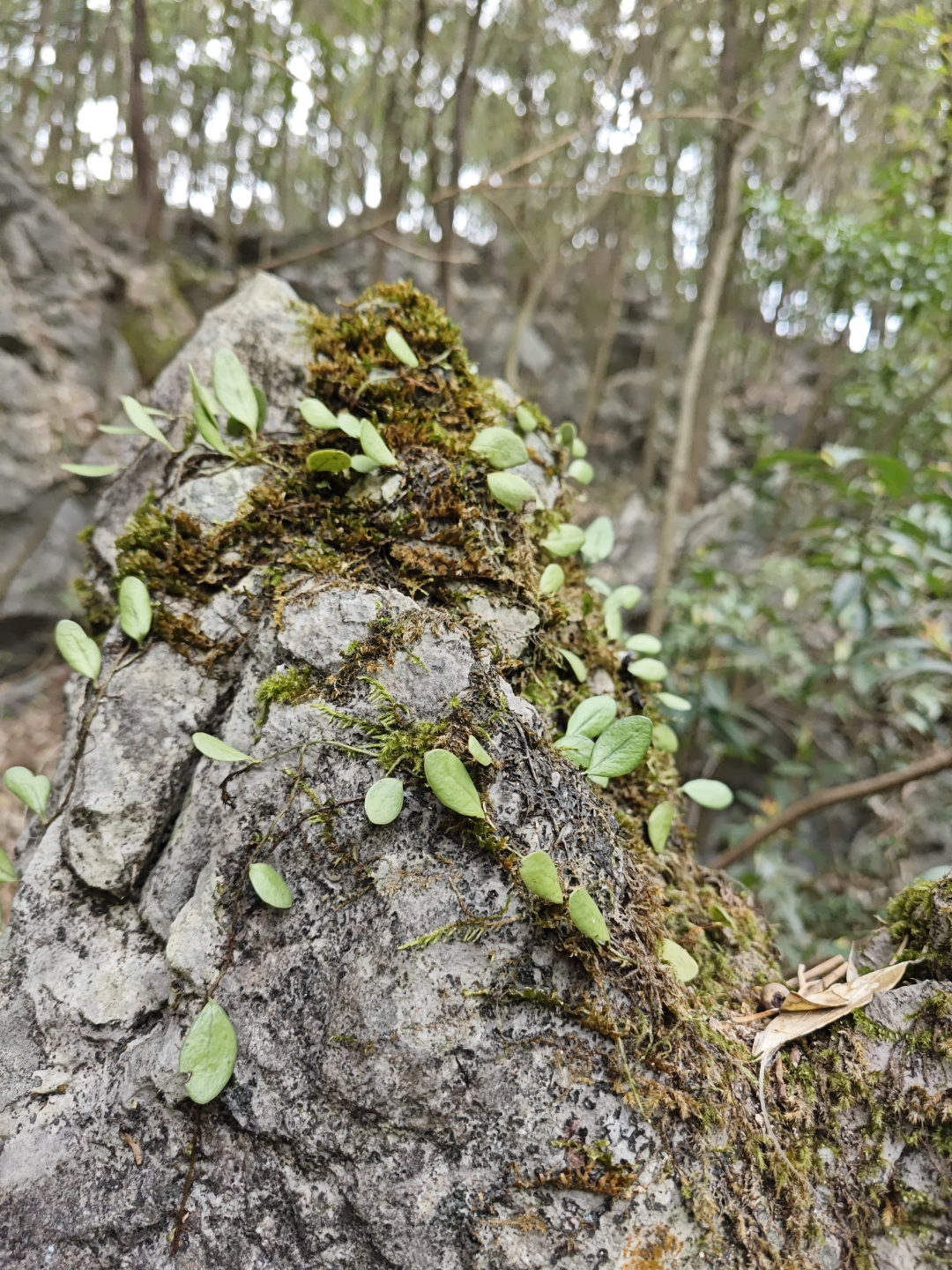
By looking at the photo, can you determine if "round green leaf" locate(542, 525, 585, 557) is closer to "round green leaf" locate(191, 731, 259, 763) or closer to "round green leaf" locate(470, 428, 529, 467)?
"round green leaf" locate(470, 428, 529, 467)

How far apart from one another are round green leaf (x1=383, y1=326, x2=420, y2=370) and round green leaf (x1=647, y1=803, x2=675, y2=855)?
1026 mm

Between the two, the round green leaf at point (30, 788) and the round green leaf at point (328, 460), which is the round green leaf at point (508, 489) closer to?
the round green leaf at point (328, 460)

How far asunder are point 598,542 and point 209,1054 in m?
1.27

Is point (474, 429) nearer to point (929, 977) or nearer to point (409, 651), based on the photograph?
point (409, 651)

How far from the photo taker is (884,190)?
416 centimetres

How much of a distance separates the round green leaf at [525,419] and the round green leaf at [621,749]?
0.80 meters

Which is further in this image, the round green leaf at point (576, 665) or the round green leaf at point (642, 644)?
the round green leaf at point (642, 644)

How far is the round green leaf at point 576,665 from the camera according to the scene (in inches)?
56.9

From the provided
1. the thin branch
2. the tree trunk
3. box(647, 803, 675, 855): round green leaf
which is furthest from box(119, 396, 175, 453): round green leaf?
the thin branch

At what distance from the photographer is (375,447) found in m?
1.34

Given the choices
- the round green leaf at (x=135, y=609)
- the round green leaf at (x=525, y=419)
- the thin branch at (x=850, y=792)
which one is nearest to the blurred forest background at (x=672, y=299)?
the thin branch at (x=850, y=792)

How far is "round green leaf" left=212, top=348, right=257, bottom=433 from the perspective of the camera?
146 centimetres

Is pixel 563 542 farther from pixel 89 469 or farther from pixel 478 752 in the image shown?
pixel 89 469

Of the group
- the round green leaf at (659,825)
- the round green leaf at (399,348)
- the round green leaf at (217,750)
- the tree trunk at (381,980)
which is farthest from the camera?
the round green leaf at (399,348)
